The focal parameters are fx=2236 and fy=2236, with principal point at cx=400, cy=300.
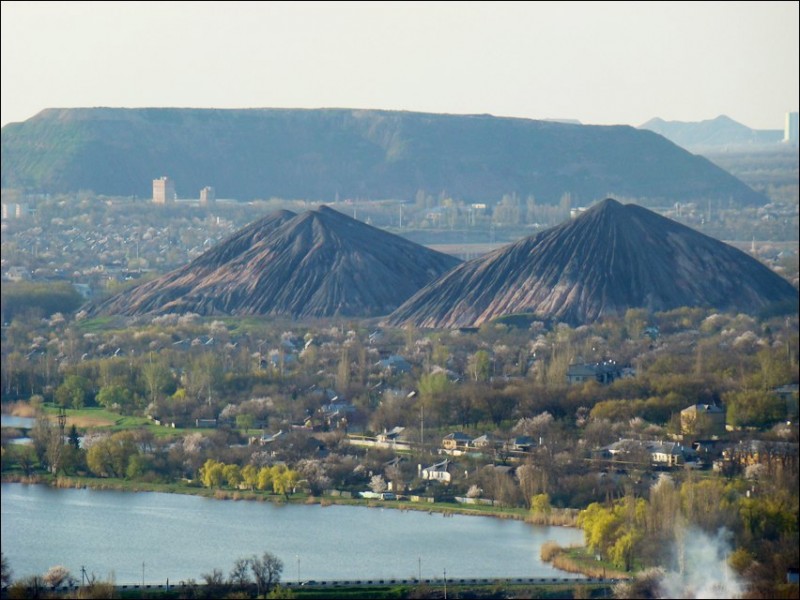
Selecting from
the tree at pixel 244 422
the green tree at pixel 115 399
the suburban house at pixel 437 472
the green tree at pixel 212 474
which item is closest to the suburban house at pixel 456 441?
the suburban house at pixel 437 472

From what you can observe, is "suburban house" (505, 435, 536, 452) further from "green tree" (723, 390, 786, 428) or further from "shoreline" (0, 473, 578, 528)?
"green tree" (723, 390, 786, 428)

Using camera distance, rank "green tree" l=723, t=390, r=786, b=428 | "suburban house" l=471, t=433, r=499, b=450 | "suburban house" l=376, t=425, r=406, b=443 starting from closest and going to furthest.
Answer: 1. "suburban house" l=471, t=433, r=499, b=450
2. "green tree" l=723, t=390, r=786, b=428
3. "suburban house" l=376, t=425, r=406, b=443

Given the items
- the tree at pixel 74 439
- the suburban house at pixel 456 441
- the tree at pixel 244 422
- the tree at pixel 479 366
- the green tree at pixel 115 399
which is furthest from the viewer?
the tree at pixel 479 366

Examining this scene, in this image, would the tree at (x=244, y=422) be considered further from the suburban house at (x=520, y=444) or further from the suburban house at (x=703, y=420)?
the suburban house at (x=703, y=420)

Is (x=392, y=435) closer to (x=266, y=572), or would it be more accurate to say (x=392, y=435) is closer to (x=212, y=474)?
(x=212, y=474)

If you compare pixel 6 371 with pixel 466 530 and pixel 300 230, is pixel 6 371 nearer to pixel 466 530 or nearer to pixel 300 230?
pixel 466 530

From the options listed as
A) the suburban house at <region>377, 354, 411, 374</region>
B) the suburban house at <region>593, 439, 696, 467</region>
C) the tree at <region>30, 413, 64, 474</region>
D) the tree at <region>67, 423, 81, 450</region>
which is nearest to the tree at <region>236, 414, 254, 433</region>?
the tree at <region>67, 423, 81, 450</region>

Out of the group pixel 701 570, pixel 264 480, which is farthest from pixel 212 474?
pixel 701 570
